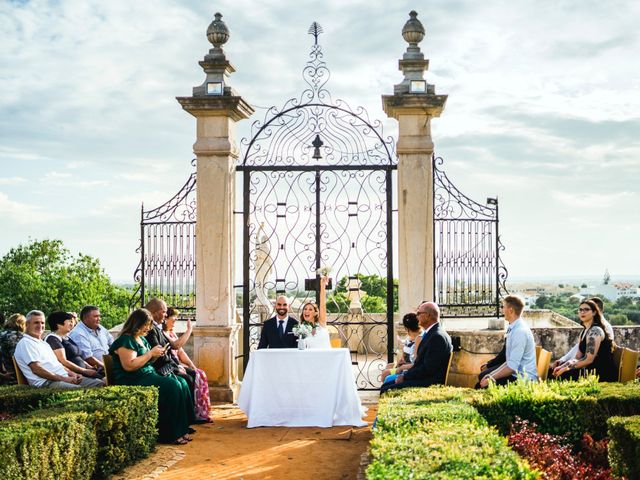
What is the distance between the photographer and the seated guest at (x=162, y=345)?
333 inches

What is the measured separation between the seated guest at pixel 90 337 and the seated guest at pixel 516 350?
4.58m

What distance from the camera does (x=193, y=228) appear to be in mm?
10773

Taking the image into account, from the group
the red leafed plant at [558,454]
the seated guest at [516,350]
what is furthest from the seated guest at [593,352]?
the red leafed plant at [558,454]

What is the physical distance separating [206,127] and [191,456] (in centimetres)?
487

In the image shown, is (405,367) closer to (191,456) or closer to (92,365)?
(191,456)

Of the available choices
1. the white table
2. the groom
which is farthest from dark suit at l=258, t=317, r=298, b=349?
the white table

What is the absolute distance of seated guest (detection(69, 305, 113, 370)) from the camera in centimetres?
900

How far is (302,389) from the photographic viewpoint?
884 cm

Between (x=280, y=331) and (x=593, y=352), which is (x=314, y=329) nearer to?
(x=280, y=331)

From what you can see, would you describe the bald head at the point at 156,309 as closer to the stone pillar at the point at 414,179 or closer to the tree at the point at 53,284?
the stone pillar at the point at 414,179

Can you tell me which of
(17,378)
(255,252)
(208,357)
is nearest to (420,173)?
(255,252)

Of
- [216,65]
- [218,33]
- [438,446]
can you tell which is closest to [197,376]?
[216,65]

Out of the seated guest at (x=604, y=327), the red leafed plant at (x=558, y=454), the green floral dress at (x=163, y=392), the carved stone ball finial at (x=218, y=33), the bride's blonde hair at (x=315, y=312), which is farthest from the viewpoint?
the carved stone ball finial at (x=218, y=33)

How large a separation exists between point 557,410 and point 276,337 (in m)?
4.11
